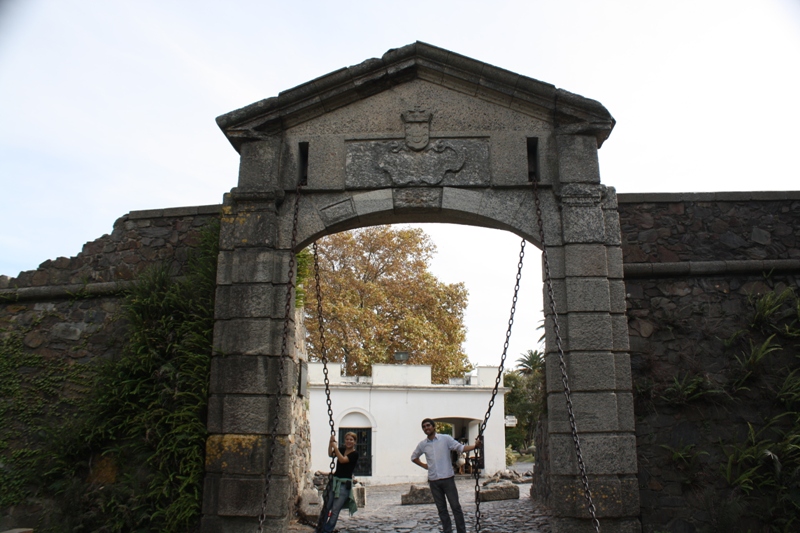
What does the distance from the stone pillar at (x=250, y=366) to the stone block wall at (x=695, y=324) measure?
3.25 m

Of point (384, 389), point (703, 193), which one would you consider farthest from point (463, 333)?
point (703, 193)

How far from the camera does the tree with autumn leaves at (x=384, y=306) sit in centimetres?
1978

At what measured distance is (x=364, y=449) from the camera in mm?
18750

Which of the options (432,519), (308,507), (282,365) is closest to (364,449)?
(432,519)

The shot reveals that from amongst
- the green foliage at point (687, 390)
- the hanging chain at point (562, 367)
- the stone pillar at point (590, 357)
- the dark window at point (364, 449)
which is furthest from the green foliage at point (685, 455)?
the dark window at point (364, 449)

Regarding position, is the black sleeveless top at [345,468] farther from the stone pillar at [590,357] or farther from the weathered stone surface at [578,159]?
the weathered stone surface at [578,159]

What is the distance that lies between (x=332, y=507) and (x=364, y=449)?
42.3ft

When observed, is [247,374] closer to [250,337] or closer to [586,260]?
[250,337]

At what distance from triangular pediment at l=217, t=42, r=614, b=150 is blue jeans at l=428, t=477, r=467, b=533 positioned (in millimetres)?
3576

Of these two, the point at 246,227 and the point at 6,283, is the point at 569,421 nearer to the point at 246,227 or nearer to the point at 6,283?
the point at 246,227

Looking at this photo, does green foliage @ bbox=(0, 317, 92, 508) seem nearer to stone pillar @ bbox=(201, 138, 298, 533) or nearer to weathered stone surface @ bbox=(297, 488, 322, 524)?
stone pillar @ bbox=(201, 138, 298, 533)

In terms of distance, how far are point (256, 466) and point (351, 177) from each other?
9.06 ft

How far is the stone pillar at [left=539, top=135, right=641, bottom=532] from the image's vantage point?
532cm

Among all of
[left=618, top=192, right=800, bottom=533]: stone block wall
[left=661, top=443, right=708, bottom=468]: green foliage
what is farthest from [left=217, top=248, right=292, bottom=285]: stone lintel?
[left=661, top=443, right=708, bottom=468]: green foliage
